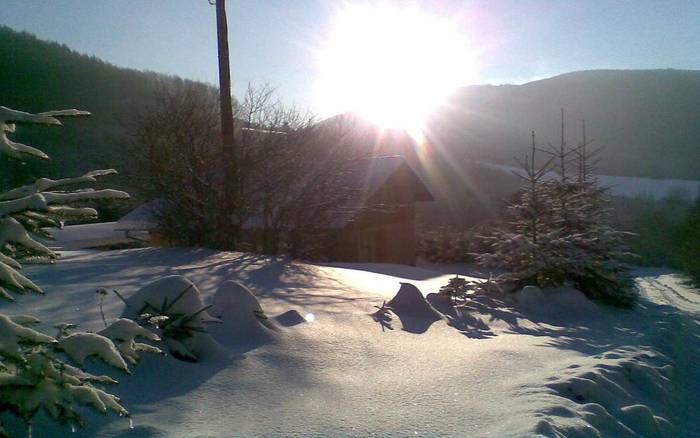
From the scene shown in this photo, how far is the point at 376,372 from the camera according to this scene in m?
5.71

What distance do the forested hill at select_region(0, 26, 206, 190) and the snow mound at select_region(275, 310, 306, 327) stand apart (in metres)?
46.0

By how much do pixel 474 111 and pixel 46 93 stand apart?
198ft

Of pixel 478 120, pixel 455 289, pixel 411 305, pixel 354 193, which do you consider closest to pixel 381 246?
pixel 354 193

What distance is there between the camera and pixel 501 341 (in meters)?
7.84

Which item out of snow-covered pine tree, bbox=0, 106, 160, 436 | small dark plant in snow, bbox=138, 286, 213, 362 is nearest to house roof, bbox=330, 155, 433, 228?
small dark plant in snow, bbox=138, 286, 213, 362

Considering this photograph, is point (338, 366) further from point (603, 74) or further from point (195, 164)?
point (603, 74)

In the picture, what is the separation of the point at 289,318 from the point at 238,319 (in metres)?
0.78

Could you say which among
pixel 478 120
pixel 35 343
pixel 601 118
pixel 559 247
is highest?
pixel 601 118

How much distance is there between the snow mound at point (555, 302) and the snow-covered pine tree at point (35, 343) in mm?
9014

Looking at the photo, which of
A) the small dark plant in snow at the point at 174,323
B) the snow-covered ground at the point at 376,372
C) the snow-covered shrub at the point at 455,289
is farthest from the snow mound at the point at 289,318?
the snow-covered shrub at the point at 455,289

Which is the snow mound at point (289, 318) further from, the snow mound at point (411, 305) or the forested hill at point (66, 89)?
the forested hill at point (66, 89)

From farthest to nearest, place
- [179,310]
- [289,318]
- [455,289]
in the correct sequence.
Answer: [455,289] < [289,318] < [179,310]

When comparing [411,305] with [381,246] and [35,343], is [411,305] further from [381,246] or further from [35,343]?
[381,246]

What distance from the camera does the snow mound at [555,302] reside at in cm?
1148
